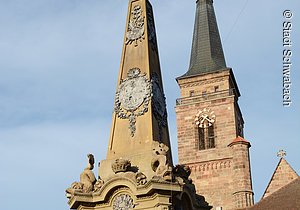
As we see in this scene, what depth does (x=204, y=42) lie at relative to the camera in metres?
44.0

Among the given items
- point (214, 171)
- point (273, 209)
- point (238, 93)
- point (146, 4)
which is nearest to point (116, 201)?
point (146, 4)

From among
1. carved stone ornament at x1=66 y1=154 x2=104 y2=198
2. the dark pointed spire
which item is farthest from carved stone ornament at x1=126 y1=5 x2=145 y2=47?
the dark pointed spire

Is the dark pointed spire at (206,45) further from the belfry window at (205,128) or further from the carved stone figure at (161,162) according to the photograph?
the carved stone figure at (161,162)

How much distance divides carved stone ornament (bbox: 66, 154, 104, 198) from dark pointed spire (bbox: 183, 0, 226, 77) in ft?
104

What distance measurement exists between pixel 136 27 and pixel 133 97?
5.37 feet

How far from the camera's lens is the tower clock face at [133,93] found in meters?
12.0

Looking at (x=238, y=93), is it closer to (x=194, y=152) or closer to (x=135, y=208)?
(x=194, y=152)

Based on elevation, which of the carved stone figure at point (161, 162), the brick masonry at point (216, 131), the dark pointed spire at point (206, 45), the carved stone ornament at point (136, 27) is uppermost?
the dark pointed spire at point (206, 45)

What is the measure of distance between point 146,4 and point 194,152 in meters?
27.9

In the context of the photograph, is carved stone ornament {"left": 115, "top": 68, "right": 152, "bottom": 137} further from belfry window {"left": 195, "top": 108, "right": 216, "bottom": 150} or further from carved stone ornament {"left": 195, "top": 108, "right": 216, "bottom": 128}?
carved stone ornament {"left": 195, "top": 108, "right": 216, "bottom": 128}

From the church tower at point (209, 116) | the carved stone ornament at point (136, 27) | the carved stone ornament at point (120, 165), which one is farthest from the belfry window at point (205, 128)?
the carved stone ornament at point (120, 165)

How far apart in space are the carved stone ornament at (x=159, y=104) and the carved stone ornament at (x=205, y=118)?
94.0ft

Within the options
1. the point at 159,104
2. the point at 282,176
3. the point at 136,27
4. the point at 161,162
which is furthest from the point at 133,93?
the point at 282,176

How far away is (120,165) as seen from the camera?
11.0 meters
